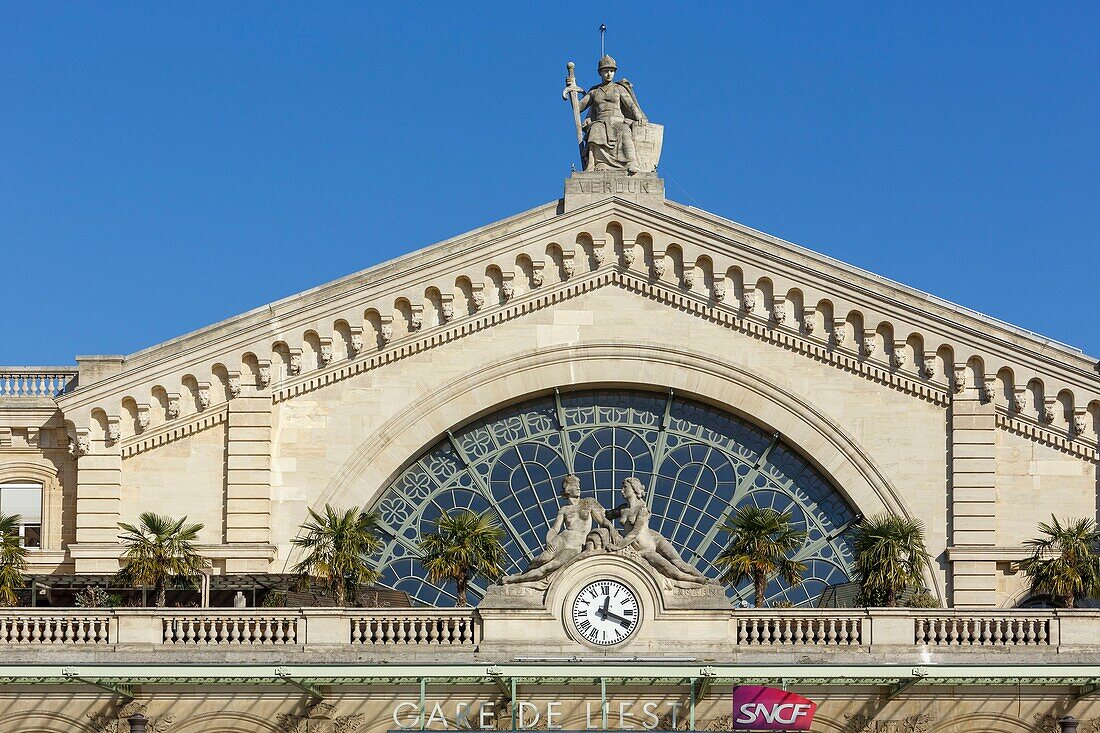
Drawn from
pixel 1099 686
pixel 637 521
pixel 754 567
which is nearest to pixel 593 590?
pixel 637 521

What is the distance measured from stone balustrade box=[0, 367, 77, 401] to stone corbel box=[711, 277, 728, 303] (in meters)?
16.9

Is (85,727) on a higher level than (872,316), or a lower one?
lower

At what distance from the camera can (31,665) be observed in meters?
58.3

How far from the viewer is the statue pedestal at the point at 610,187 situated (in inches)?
2827

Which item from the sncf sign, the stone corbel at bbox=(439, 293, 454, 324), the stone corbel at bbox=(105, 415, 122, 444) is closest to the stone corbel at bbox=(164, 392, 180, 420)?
the stone corbel at bbox=(105, 415, 122, 444)

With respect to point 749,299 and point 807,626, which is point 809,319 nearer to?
point 749,299

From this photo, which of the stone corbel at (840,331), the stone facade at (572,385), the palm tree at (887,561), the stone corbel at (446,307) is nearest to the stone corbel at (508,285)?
the stone facade at (572,385)

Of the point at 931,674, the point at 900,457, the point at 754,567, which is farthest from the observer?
the point at 900,457

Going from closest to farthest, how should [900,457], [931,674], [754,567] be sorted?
[931,674] < [754,567] < [900,457]

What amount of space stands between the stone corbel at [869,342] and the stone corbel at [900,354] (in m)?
0.52

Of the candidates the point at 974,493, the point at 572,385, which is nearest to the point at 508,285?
the point at 572,385

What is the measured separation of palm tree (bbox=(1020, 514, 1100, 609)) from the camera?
64375 mm

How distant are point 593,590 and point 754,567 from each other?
6.41 m

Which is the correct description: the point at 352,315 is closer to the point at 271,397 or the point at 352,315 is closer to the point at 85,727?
the point at 271,397
